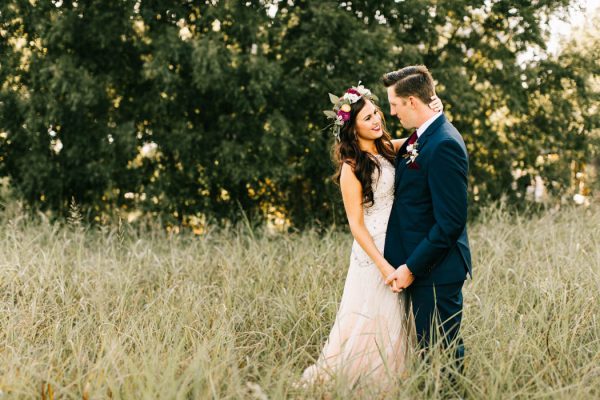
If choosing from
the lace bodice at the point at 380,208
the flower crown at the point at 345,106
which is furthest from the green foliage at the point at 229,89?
the lace bodice at the point at 380,208

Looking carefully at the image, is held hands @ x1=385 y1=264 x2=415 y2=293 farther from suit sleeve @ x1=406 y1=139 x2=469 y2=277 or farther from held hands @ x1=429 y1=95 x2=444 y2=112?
held hands @ x1=429 y1=95 x2=444 y2=112

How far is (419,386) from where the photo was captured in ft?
10.4

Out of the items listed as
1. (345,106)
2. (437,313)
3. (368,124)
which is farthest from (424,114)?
(437,313)

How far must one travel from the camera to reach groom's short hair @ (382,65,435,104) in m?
3.12

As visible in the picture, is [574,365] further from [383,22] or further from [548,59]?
[548,59]

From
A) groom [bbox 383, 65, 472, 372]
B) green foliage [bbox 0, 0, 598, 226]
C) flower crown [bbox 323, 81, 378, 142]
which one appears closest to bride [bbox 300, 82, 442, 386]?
flower crown [bbox 323, 81, 378, 142]

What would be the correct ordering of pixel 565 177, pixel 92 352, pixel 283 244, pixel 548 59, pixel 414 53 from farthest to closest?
pixel 565 177, pixel 548 59, pixel 414 53, pixel 283 244, pixel 92 352

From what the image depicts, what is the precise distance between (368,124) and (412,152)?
53 cm

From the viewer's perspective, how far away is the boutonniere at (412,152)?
309 cm

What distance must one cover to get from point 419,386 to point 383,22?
6.57 metres

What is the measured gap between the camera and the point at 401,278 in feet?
10.2

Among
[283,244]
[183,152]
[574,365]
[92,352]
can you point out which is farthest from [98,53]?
[574,365]

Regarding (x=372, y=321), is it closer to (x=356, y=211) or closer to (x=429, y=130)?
(x=356, y=211)

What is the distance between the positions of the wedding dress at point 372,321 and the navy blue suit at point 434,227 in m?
0.13
